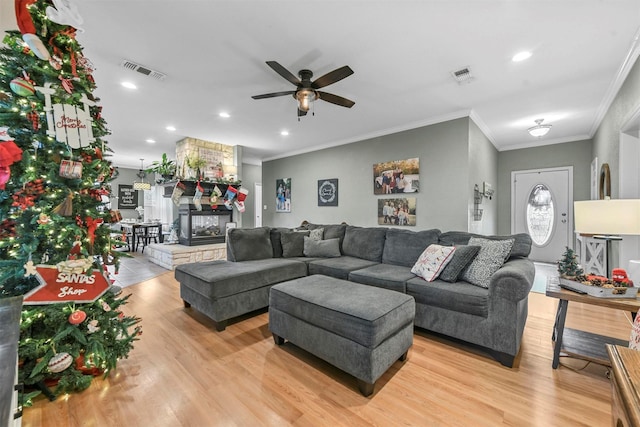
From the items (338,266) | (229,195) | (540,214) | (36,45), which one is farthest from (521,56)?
(229,195)

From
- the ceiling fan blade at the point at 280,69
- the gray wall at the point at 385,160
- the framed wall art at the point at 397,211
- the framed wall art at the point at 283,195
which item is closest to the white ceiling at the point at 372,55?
the ceiling fan blade at the point at 280,69

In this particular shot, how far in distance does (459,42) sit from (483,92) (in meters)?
1.28

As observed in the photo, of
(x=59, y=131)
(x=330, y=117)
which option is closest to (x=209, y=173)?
(x=330, y=117)

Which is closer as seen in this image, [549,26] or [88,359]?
[88,359]

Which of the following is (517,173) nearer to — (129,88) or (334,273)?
(334,273)

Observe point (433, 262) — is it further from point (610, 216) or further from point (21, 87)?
point (21, 87)

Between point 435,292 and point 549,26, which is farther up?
point 549,26

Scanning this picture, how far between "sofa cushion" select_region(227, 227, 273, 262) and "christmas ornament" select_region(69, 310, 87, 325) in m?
1.82

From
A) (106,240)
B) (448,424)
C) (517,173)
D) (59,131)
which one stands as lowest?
(448,424)

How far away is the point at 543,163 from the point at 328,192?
460 centimetres

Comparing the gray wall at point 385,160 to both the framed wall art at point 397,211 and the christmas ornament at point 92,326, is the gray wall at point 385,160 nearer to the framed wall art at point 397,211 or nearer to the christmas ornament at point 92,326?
the framed wall art at point 397,211

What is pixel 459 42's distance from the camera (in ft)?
7.68

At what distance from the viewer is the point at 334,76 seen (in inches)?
94.0

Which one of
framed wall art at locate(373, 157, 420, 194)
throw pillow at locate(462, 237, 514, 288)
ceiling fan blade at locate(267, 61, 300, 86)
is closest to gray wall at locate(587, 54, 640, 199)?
throw pillow at locate(462, 237, 514, 288)
